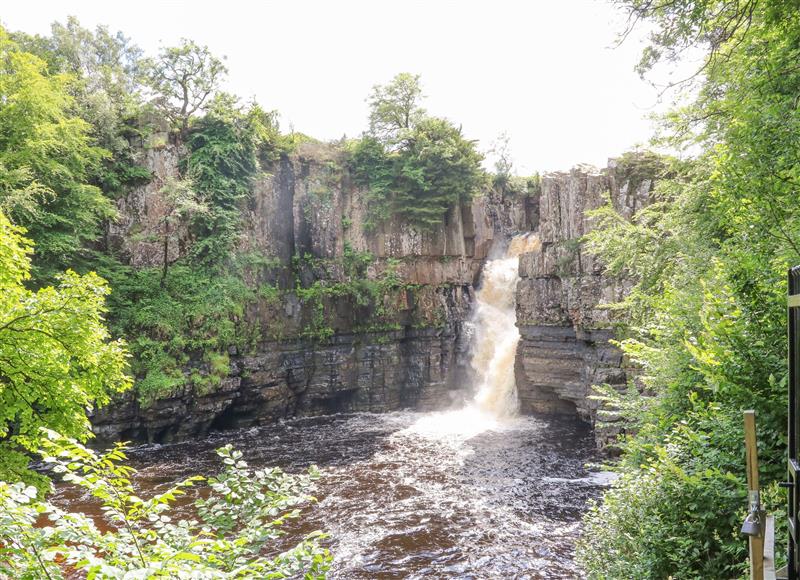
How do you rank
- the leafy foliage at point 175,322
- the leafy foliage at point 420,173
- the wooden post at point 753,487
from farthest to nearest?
the leafy foliage at point 420,173 < the leafy foliage at point 175,322 < the wooden post at point 753,487

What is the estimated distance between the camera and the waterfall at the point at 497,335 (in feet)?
85.7

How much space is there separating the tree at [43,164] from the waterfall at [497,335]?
63.8 ft

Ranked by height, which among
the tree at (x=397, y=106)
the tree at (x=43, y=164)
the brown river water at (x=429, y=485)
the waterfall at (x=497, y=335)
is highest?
the tree at (x=397, y=106)

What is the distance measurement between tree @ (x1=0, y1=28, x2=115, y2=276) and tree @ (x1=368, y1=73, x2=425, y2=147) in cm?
1505

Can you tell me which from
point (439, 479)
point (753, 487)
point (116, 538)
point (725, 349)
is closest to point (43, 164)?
point (439, 479)

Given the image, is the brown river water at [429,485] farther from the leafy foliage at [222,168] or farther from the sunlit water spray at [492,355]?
the leafy foliage at [222,168]

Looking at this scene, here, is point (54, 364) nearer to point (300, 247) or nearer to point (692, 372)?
point (692, 372)

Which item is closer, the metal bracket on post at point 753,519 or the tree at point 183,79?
the metal bracket on post at point 753,519

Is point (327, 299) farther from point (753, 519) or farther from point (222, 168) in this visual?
point (753, 519)

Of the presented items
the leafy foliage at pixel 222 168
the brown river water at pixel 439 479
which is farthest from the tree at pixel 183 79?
the brown river water at pixel 439 479

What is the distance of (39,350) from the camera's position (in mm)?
8164

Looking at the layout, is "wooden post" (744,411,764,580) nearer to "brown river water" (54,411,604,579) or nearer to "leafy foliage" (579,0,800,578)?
"leafy foliage" (579,0,800,578)

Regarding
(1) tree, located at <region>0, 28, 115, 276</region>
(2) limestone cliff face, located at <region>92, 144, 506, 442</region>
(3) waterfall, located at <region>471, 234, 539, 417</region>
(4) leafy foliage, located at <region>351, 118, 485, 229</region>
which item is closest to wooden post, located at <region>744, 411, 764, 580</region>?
(1) tree, located at <region>0, 28, 115, 276</region>

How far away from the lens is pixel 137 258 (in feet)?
74.2
